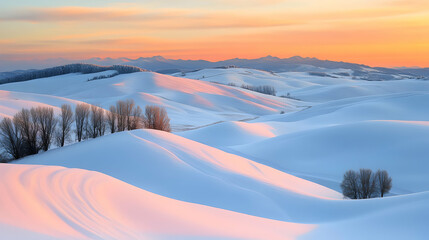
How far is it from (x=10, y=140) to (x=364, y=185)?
119 ft

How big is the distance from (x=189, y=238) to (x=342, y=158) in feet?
111

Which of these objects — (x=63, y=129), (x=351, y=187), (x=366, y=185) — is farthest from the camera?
(x=63, y=129)

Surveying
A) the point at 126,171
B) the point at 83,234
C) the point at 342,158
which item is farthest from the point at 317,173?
the point at 83,234

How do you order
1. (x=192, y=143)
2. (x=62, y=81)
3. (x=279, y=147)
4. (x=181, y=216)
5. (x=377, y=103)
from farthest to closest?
(x=62, y=81) → (x=377, y=103) → (x=279, y=147) → (x=192, y=143) → (x=181, y=216)

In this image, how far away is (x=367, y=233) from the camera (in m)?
17.9

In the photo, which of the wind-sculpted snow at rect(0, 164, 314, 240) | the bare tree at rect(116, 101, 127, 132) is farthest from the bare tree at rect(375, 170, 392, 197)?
the bare tree at rect(116, 101, 127, 132)

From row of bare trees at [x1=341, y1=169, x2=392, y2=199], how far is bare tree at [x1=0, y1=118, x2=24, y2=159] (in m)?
33.8

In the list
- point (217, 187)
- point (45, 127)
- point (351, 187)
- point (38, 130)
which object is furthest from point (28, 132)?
point (351, 187)

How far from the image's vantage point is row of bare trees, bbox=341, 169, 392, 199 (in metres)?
32.4

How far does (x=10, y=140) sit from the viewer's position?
133ft

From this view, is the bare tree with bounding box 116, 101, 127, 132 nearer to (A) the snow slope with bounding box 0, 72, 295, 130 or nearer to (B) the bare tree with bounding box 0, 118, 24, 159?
(B) the bare tree with bounding box 0, 118, 24, 159

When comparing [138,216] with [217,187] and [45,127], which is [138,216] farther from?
[45,127]

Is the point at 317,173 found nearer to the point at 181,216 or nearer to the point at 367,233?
the point at 367,233

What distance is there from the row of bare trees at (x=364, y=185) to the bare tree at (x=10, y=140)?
111 feet
